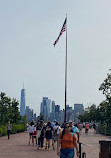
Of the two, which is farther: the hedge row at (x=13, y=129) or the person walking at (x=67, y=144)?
the hedge row at (x=13, y=129)

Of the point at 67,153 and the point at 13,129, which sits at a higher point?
the point at 67,153

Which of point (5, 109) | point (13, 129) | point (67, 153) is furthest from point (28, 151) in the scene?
point (5, 109)

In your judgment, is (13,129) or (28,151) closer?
(28,151)

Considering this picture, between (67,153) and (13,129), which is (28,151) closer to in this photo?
(67,153)

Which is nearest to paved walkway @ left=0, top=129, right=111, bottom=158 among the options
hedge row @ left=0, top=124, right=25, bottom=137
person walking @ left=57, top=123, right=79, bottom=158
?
person walking @ left=57, top=123, right=79, bottom=158

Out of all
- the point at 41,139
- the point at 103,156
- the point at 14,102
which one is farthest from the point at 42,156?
the point at 14,102

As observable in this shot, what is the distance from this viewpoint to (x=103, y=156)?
9.00 meters

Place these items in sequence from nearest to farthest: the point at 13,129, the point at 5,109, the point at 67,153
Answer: the point at 67,153 < the point at 13,129 < the point at 5,109

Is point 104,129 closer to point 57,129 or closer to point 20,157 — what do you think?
point 57,129

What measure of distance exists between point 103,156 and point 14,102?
41180 mm

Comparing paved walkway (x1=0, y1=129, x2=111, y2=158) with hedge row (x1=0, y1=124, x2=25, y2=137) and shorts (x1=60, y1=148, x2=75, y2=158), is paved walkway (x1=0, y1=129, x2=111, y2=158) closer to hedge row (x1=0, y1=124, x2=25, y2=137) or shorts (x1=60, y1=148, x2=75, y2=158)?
shorts (x1=60, y1=148, x2=75, y2=158)

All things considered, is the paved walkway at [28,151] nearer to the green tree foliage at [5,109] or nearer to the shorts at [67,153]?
the shorts at [67,153]

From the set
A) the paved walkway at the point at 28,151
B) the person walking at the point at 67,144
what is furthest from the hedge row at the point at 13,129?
the person walking at the point at 67,144

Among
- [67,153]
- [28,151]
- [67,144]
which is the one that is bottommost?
[28,151]
